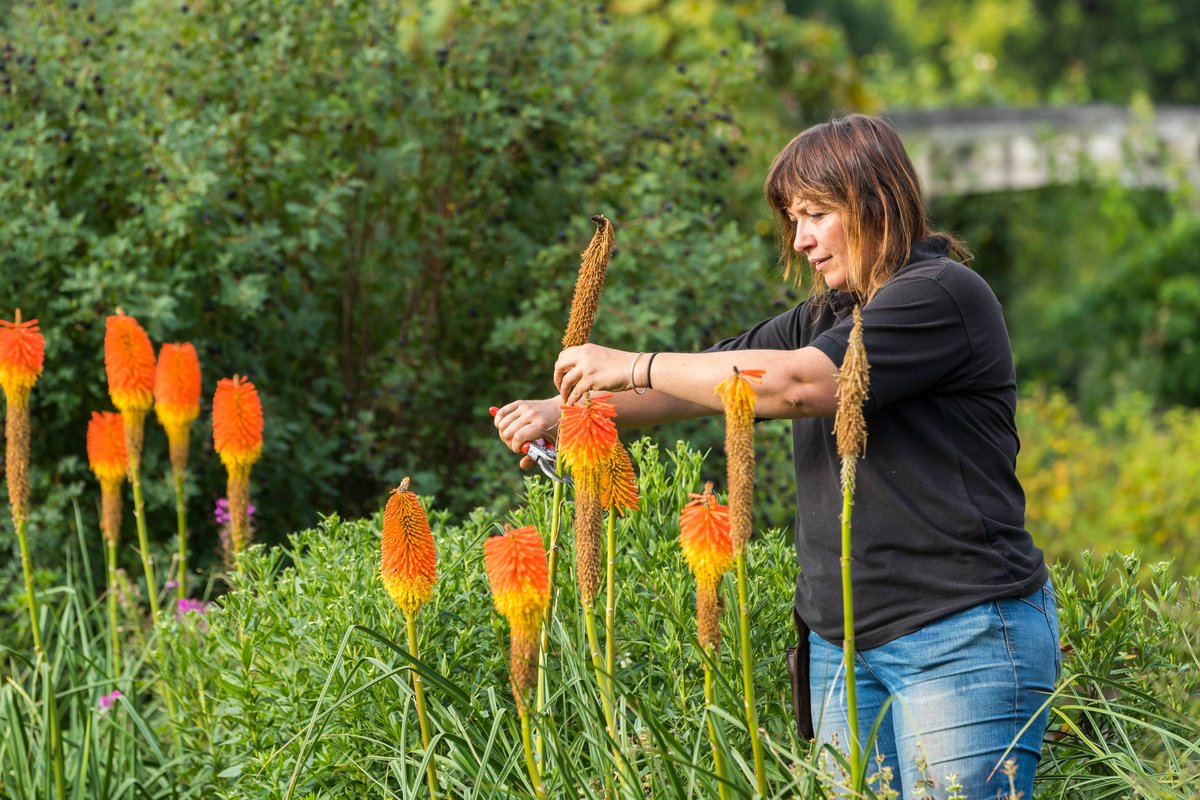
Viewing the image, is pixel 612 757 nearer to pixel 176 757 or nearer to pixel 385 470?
pixel 176 757

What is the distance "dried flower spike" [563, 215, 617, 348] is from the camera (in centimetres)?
240

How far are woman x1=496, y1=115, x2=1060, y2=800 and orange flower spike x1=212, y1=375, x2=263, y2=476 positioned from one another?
109cm

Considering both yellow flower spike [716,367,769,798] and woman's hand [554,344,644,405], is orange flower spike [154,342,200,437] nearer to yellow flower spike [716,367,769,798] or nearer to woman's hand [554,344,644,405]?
woman's hand [554,344,644,405]

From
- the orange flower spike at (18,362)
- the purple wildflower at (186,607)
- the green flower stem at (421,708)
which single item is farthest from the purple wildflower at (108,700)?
the green flower stem at (421,708)

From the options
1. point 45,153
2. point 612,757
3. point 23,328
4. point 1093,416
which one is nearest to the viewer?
point 612,757

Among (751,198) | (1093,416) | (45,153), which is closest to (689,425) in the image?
(751,198)

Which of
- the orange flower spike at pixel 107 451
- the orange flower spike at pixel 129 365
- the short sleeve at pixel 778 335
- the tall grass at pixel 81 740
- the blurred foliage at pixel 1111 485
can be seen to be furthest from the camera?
the blurred foliage at pixel 1111 485

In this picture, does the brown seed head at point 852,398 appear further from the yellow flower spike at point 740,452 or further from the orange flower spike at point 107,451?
the orange flower spike at point 107,451

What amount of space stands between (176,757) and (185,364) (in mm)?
1053

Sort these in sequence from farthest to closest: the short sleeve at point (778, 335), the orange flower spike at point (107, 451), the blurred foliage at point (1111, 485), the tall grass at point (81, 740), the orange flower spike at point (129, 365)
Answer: the blurred foliage at point (1111, 485)
the orange flower spike at point (107, 451)
the orange flower spike at point (129, 365)
the tall grass at point (81, 740)
the short sleeve at point (778, 335)

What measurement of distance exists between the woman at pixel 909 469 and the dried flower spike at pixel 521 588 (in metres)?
0.31

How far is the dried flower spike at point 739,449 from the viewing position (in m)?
2.05

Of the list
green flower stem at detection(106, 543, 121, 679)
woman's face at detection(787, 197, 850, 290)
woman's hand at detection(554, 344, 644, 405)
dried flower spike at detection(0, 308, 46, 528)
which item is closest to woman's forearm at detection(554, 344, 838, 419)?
woman's hand at detection(554, 344, 644, 405)

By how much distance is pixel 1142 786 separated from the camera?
257 centimetres
